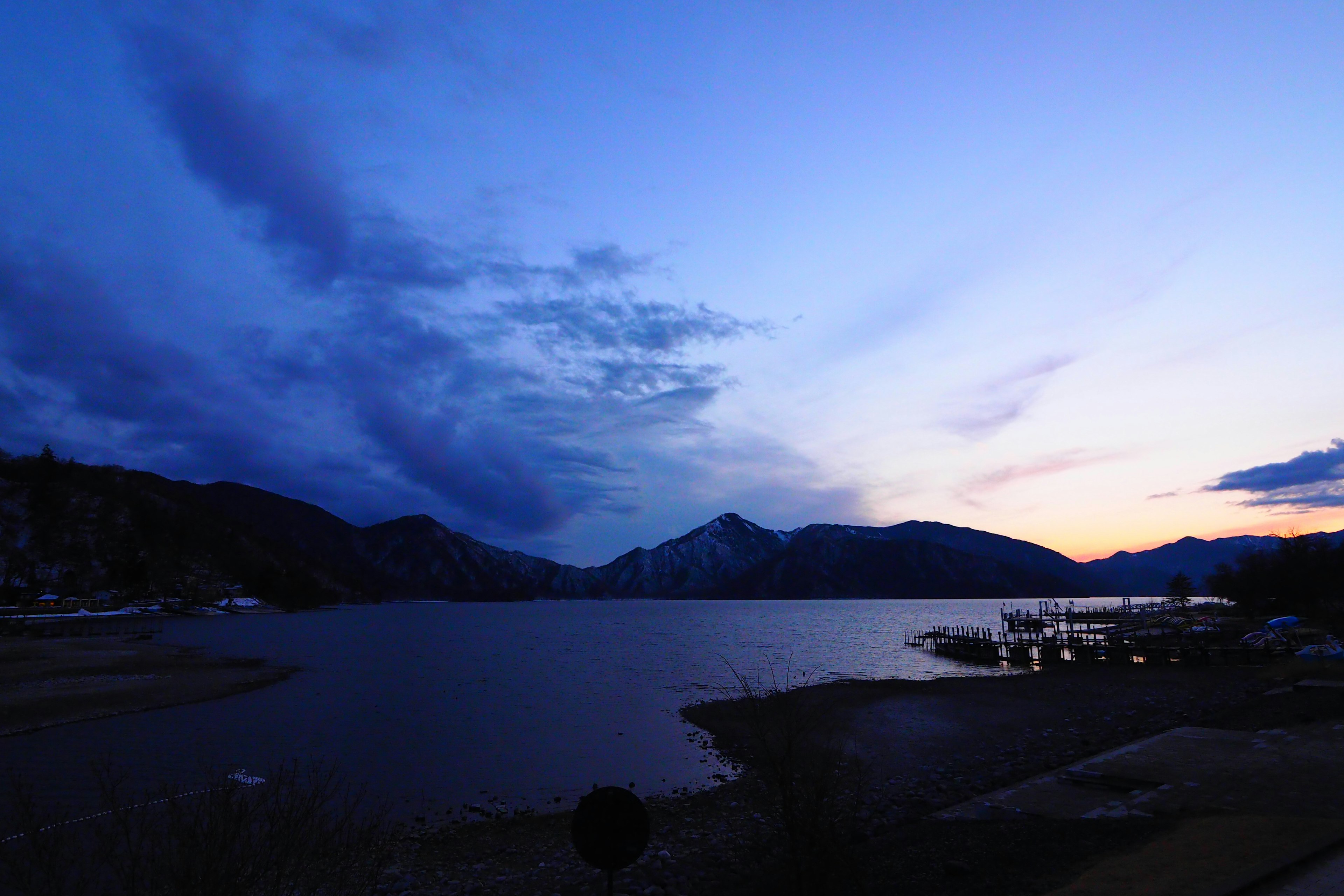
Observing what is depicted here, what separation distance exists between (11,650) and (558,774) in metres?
59.6

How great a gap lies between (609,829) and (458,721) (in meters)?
27.9

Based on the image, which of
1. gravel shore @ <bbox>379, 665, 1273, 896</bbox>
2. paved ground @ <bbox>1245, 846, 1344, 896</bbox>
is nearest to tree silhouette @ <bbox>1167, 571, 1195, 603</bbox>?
gravel shore @ <bbox>379, 665, 1273, 896</bbox>

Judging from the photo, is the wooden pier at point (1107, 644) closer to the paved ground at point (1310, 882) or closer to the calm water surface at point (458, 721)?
the calm water surface at point (458, 721)

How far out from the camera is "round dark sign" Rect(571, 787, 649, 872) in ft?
24.5

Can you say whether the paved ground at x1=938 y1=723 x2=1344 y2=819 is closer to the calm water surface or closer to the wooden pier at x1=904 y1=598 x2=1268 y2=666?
the calm water surface

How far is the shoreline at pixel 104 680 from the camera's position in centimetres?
3077

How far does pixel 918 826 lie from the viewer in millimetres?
14750

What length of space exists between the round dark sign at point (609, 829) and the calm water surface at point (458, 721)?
10.8 meters

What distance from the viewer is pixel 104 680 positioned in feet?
133

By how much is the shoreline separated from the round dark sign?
31.6 metres

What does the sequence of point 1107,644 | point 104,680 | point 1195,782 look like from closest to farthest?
point 1195,782 → point 104,680 → point 1107,644

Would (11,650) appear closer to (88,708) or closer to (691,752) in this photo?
(88,708)

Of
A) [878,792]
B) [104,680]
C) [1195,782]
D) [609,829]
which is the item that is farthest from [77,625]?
[1195,782]

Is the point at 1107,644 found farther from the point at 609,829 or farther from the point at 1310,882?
the point at 609,829
